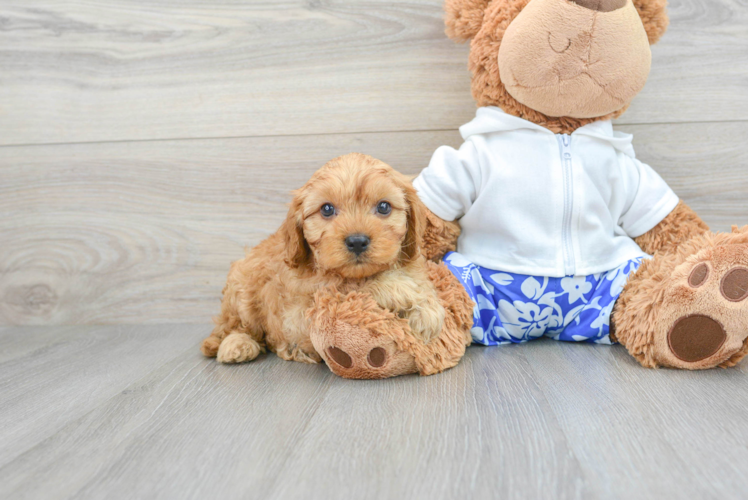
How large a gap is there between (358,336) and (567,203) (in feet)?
1.84

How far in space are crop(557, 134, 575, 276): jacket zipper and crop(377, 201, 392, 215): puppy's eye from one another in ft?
1.39

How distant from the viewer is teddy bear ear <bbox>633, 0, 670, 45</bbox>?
1229 millimetres

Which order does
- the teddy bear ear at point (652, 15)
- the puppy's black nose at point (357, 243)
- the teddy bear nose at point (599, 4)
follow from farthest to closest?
the teddy bear ear at point (652, 15)
the teddy bear nose at point (599, 4)
the puppy's black nose at point (357, 243)

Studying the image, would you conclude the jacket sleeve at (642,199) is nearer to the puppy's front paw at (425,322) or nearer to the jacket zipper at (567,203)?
the jacket zipper at (567,203)

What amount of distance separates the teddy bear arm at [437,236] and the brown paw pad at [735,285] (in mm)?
551

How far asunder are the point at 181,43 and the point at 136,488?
1217mm

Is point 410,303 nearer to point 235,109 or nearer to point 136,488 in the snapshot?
point 136,488

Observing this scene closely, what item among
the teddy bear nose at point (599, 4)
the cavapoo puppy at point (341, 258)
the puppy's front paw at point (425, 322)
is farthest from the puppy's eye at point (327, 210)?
the teddy bear nose at point (599, 4)

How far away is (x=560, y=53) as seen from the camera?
1147 mm

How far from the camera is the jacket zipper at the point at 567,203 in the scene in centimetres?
125

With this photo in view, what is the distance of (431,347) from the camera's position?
113 centimetres

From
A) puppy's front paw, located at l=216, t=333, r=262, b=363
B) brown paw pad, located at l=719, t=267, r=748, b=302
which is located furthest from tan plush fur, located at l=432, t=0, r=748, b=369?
puppy's front paw, located at l=216, t=333, r=262, b=363

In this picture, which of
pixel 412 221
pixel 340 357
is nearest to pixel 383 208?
pixel 412 221

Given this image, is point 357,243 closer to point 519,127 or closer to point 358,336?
point 358,336
